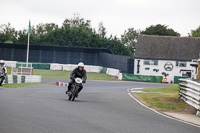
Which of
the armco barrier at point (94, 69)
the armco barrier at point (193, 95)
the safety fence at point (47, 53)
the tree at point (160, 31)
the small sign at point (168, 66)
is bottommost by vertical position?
the armco barrier at point (193, 95)

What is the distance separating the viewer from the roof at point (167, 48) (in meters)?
79.6

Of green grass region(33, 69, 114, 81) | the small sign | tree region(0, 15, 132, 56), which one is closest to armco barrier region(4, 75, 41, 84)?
green grass region(33, 69, 114, 81)

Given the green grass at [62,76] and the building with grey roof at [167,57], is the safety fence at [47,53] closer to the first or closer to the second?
the building with grey roof at [167,57]

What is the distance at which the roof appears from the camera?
79.6 meters

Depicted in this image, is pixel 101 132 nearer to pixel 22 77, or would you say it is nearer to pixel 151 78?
pixel 22 77

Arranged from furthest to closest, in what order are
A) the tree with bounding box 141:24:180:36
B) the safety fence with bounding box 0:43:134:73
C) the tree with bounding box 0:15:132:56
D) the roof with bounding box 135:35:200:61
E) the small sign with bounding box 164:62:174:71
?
the tree with bounding box 141:24:180:36 < the tree with bounding box 0:15:132:56 < the safety fence with bounding box 0:43:134:73 < the roof with bounding box 135:35:200:61 < the small sign with bounding box 164:62:174:71

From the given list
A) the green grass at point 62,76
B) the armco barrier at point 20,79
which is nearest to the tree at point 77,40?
the green grass at point 62,76

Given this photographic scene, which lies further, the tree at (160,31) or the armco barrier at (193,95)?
the tree at (160,31)

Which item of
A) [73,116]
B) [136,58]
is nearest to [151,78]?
[136,58]

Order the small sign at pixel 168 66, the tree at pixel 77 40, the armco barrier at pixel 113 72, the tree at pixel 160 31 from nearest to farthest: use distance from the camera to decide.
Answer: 1. the armco barrier at pixel 113 72
2. the small sign at pixel 168 66
3. the tree at pixel 77 40
4. the tree at pixel 160 31

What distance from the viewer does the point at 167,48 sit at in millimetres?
81312

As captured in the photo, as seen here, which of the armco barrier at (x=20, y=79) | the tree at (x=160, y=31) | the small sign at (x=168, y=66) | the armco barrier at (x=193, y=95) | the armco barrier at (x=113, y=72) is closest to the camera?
the armco barrier at (x=193, y=95)

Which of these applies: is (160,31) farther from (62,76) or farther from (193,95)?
(193,95)

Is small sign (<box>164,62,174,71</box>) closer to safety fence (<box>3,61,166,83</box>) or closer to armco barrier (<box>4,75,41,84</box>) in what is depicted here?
safety fence (<box>3,61,166,83</box>)
